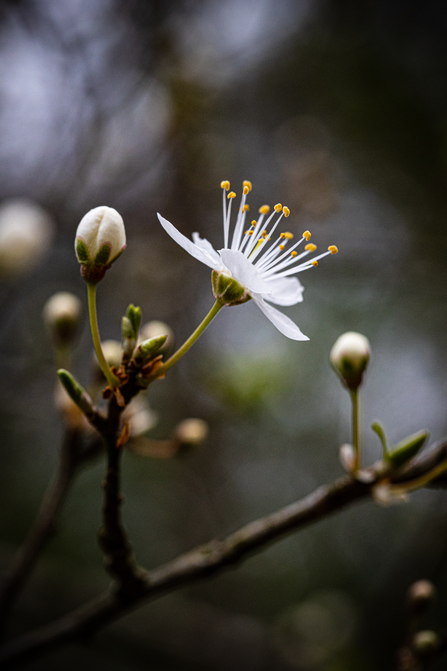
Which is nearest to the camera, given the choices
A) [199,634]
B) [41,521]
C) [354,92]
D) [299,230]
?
[41,521]

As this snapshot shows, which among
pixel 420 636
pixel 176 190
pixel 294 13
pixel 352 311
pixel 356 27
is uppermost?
pixel 294 13

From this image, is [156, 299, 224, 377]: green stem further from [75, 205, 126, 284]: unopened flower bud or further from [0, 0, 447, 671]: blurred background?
[0, 0, 447, 671]: blurred background

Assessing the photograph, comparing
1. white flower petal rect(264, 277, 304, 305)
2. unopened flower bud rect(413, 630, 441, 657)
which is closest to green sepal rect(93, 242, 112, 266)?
white flower petal rect(264, 277, 304, 305)

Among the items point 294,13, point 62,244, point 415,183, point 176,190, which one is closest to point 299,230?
point 176,190

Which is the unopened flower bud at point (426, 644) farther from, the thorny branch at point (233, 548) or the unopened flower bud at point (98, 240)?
the unopened flower bud at point (98, 240)

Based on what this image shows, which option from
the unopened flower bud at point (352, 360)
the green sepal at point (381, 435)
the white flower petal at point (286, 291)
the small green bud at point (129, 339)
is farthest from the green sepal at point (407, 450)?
the small green bud at point (129, 339)

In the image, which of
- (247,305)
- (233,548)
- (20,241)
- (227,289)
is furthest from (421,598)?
(247,305)

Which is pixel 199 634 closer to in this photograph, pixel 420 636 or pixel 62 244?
pixel 420 636
